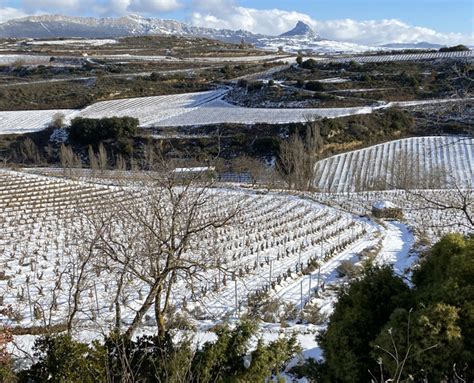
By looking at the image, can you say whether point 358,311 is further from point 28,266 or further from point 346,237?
point 346,237

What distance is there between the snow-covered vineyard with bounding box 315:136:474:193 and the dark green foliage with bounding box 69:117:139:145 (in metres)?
16.0

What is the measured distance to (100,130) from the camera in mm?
39469

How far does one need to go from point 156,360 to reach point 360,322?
8.93ft

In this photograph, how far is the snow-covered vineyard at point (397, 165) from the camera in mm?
28859

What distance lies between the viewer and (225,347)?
6.54 m

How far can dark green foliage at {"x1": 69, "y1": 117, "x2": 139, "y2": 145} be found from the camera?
3930cm

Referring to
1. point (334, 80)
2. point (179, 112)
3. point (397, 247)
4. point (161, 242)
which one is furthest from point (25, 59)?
point (161, 242)

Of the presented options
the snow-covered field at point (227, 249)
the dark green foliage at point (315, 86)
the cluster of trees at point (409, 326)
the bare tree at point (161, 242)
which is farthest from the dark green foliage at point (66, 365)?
the dark green foliage at point (315, 86)

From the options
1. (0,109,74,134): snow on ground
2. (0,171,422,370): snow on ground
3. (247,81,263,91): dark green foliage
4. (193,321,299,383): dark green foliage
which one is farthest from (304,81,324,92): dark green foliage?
(193,321,299,383): dark green foliage

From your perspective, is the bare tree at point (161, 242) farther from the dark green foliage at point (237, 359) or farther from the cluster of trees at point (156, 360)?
the dark green foliage at point (237, 359)

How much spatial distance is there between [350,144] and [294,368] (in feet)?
100

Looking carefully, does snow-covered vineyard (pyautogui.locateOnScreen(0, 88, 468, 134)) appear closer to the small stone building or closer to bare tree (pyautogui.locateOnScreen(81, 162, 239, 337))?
the small stone building

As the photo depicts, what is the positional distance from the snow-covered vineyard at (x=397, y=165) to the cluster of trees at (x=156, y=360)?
73.6 feet

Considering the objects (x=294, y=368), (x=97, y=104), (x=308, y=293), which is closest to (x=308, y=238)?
A: (x=308, y=293)
